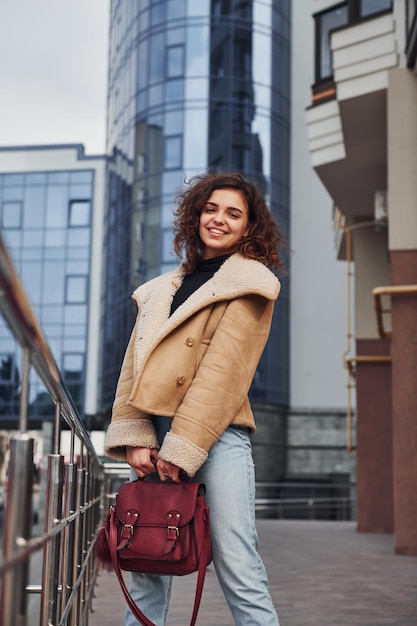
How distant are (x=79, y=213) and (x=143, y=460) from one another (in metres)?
38.2

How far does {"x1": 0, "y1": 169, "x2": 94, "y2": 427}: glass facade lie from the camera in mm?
39844

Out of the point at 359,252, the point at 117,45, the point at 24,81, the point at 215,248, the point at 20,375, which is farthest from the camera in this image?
the point at 24,81

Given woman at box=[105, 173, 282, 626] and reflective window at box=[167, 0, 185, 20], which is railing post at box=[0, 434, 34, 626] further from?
reflective window at box=[167, 0, 185, 20]

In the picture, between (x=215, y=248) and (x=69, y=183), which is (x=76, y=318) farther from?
(x=215, y=248)

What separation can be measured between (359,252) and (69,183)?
27.6 m

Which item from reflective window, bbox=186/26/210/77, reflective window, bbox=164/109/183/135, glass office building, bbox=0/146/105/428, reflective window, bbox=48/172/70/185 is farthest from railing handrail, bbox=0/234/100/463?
reflective window, bbox=48/172/70/185

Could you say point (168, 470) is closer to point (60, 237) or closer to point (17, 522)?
point (17, 522)

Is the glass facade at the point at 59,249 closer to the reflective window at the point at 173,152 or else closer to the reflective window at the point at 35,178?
the reflective window at the point at 35,178

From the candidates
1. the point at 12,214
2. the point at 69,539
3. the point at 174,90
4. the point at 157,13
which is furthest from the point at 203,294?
the point at 12,214

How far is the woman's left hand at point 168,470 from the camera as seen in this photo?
289 cm

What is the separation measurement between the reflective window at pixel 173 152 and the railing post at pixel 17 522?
1129 inches

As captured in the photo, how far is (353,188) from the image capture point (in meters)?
13.8

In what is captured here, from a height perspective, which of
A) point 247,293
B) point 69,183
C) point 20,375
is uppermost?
point 69,183

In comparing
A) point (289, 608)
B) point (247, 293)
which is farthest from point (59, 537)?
point (289, 608)
